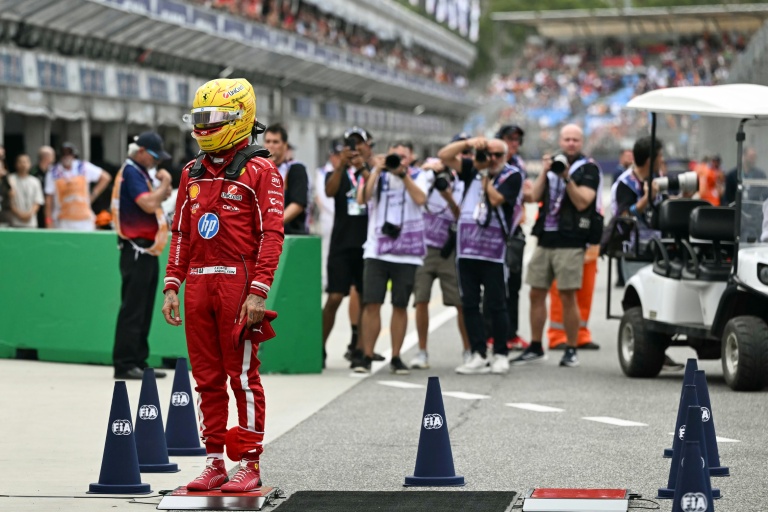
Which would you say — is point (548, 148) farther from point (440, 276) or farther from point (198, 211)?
point (198, 211)

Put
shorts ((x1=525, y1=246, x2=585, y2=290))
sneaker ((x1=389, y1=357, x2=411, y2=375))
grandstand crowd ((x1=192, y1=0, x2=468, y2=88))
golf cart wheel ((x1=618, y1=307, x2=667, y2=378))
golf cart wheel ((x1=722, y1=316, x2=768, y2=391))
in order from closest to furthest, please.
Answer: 1. golf cart wheel ((x1=722, y1=316, x2=768, y2=391))
2. golf cart wheel ((x1=618, y1=307, x2=667, y2=378))
3. sneaker ((x1=389, y1=357, x2=411, y2=375))
4. shorts ((x1=525, y1=246, x2=585, y2=290))
5. grandstand crowd ((x1=192, y1=0, x2=468, y2=88))

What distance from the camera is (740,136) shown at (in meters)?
11.2

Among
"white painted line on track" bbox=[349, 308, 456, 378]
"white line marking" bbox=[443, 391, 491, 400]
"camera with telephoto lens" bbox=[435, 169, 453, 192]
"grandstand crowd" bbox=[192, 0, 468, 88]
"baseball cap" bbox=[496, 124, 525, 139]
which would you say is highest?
"grandstand crowd" bbox=[192, 0, 468, 88]

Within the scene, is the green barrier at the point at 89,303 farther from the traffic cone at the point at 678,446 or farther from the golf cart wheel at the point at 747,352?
the traffic cone at the point at 678,446

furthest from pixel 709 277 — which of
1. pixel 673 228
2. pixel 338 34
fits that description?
pixel 338 34

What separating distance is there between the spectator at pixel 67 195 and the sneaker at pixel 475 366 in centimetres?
886

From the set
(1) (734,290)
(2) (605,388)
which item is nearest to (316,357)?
(2) (605,388)

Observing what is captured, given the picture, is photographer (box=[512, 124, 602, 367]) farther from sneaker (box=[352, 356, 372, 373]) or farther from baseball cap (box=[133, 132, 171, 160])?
baseball cap (box=[133, 132, 171, 160])

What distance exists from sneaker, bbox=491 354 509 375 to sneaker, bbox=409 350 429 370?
0.64m

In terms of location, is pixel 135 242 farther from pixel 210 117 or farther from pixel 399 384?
pixel 210 117

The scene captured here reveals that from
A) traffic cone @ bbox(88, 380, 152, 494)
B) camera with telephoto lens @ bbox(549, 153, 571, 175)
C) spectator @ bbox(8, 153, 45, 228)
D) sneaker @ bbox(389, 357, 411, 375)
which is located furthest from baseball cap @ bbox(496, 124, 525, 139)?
spectator @ bbox(8, 153, 45, 228)

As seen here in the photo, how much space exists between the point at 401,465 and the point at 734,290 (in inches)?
153

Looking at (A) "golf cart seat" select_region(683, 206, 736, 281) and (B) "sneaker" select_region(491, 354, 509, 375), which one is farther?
(B) "sneaker" select_region(491, 354, 509, 375)

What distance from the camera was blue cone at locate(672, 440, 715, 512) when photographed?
585 cm
